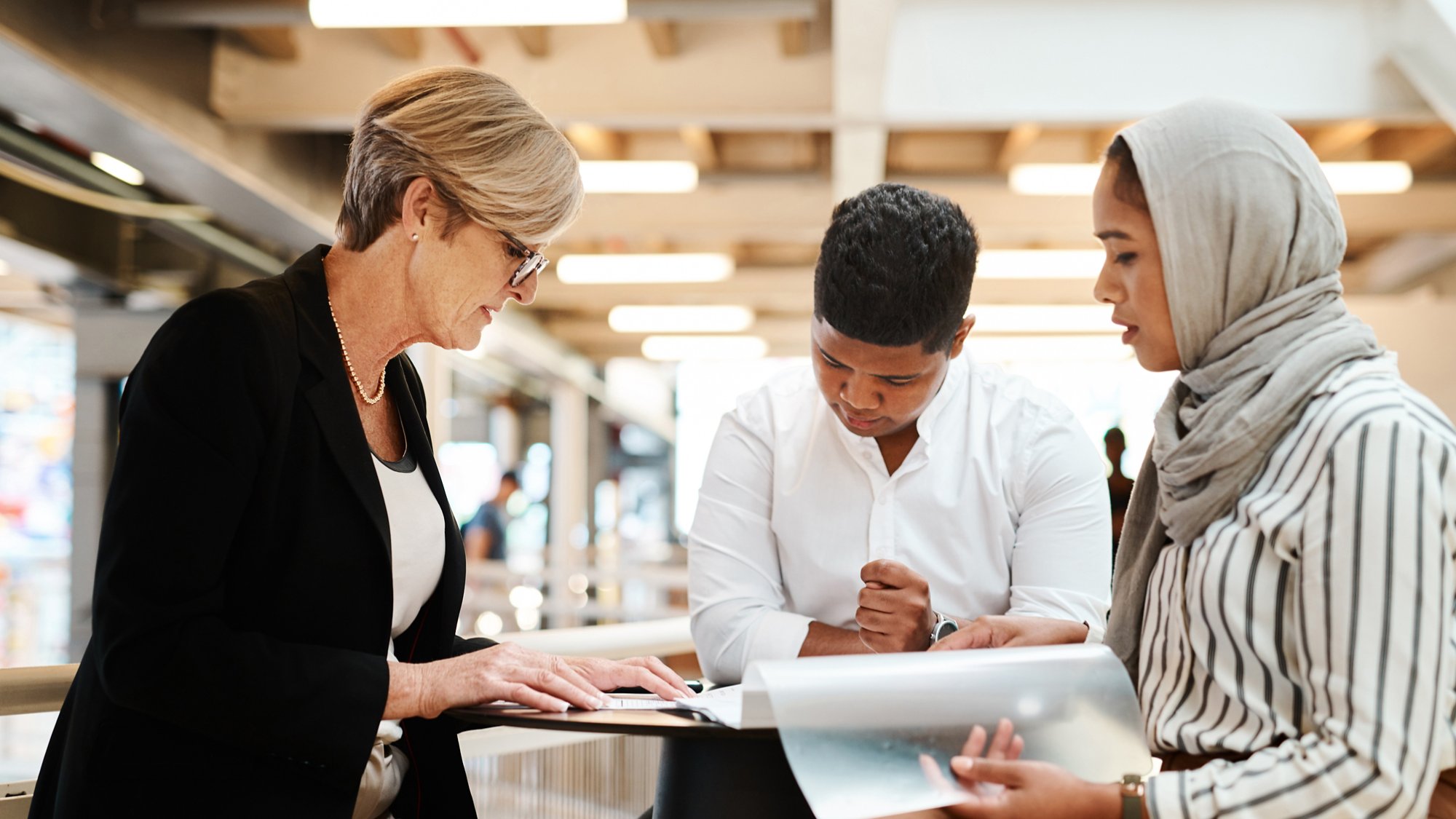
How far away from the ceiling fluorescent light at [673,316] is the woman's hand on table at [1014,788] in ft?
33.1

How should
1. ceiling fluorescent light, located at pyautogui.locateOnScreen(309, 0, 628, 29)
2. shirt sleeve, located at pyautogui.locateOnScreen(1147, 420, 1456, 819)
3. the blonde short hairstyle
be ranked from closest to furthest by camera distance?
shirt sleeve, located at pyautogui.locateOnScreen(1147, 420, 1456, 819), the blonde short hairstyle, ceiling fluorescent light, located at pyautogui.locateOnScreen(309, 0, 628, 29)

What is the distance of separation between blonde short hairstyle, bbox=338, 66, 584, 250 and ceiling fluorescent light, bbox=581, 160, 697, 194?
4.78m

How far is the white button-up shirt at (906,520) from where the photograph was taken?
193 cm

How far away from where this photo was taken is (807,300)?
1131 cm

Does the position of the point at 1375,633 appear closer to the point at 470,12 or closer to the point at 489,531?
the point at 470,12

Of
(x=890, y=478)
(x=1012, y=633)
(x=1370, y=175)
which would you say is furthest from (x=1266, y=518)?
(x=1370, y=175)

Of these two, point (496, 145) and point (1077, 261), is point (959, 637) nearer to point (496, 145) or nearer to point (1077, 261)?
point (496, 145)

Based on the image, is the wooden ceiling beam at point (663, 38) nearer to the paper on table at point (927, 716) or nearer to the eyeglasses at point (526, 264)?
the eyeglasses at point (526, 264)

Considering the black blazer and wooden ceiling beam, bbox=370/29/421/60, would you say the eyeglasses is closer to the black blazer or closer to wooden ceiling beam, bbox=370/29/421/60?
the black blazer

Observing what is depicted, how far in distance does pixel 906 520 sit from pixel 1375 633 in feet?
3.00

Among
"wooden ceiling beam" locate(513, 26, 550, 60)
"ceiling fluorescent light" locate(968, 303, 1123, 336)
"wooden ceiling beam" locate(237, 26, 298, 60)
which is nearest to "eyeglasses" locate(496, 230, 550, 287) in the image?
"wooden ceiling beam" locate(513, 26, 550, 60)

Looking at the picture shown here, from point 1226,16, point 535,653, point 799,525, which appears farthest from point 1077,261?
point 535,653

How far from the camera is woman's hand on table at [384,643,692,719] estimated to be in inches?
57.4

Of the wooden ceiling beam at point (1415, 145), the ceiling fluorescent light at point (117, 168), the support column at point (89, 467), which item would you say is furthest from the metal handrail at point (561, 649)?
the wooden ceiling beam at point (1415, 145)
